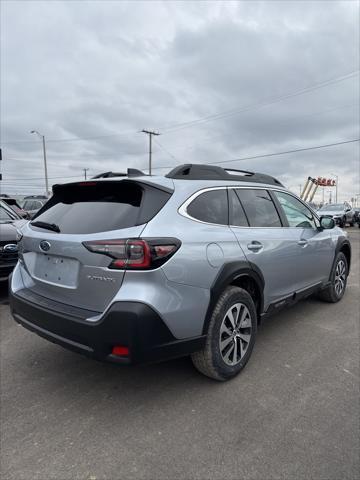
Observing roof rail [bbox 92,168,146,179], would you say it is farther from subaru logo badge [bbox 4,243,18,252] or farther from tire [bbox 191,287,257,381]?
subaru logo badge [bbox 4,243,18,252]

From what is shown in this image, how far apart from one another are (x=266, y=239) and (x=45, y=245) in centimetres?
202

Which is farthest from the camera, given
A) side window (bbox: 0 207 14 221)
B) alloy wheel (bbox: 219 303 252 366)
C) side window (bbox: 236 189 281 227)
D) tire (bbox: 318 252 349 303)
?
side window (bbox: 0 207 14 221)

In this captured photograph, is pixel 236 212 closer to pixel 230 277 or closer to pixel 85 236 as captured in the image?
pixel 230 277

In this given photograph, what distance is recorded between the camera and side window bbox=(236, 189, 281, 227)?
3.38 metres

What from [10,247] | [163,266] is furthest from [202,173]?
[10,247]

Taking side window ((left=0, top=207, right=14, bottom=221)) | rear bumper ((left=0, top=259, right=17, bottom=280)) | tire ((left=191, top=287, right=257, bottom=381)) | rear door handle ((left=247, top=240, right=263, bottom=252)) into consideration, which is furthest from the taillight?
side window ((left=0, top=207, right=14, bottom=221))

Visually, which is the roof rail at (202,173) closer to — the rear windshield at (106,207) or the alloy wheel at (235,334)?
the rear windshield at (106,207)

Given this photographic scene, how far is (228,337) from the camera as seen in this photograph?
115 inches

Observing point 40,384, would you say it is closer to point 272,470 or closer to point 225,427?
point 225,427

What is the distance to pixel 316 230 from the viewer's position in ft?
14.6

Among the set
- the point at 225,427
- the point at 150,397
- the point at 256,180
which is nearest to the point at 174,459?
the point at 225,427

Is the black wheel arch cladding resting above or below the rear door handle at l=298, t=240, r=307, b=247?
below

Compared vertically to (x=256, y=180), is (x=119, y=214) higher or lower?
lower

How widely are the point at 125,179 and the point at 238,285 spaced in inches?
54.8
